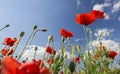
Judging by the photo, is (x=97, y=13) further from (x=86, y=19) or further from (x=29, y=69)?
(x=29, y=69)

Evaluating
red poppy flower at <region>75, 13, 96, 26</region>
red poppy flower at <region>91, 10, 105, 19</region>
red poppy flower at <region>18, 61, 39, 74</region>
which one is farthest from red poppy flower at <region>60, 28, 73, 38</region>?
red poppy flower at <region>18, 61, 39, 74</region>

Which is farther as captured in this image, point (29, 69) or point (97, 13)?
point (97, 13)

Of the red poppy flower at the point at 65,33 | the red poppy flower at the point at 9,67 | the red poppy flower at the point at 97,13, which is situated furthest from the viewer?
the red poppy flower at the point at 97,13

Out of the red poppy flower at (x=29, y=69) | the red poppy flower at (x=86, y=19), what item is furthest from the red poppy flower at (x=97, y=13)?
the red poppy flower at (x=29, y=69)

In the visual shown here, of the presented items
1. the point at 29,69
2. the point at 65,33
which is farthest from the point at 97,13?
the point at 29,69

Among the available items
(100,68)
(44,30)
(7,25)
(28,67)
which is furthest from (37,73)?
(100,68)

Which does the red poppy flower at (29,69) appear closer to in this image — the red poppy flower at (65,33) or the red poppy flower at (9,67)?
the red poppy flower at (9,67)

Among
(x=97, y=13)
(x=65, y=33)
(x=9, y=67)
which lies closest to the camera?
(x=9, y=67)

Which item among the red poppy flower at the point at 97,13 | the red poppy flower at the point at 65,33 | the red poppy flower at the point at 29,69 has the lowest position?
the red poppy flower at the point at 29,69

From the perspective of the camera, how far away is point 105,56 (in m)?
4.47

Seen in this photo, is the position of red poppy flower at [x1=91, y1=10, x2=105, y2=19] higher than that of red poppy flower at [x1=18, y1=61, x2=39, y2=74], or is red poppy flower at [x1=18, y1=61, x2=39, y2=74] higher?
red poppy flower at [x1=91, y1=10, x2=105, y2=19]

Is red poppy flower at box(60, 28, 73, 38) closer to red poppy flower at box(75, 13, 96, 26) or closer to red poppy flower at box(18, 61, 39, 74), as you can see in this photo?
red poppy flower at box(75, 13, 96, 26)

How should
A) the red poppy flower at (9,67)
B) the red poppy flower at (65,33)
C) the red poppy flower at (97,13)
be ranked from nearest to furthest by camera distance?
the red poppy flower at (9,67)
the red poppy flower at (65,33)
the red poppy flower at (97,13)

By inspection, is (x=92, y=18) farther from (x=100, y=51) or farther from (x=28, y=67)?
(x=28, y=67)
